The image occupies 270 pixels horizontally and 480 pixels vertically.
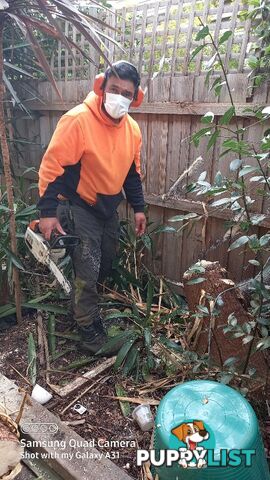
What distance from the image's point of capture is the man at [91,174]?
2168 mm

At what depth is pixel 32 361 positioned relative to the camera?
239cm

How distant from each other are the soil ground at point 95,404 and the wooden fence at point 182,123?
1.00 m

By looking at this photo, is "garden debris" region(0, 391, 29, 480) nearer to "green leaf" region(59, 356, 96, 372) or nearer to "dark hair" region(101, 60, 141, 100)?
"green leaf" region(59, 356, 96, 372)

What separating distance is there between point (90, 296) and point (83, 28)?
59.4 inches

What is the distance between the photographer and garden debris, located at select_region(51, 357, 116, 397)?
2.17 m

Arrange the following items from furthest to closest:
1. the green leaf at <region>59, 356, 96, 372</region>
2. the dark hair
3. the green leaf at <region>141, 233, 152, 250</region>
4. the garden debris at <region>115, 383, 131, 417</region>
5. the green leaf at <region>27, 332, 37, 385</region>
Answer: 1. the green leaf at <region>141, 233, 152, 250</region>
2. the green leaf at <region>59, 356, 96, 372</region>
3. the green leaf at <region>27, 332, 37, 385</region>
4. the dark hair
5. the garden debris at <region>115, 383, 131, 417</region>

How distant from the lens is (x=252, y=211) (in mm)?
2498

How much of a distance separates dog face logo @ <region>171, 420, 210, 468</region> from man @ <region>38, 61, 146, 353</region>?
1.18 metres

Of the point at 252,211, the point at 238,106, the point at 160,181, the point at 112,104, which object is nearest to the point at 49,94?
the point at 160,181

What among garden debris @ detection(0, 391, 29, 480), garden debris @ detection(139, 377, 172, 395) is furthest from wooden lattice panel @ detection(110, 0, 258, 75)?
garden debris @ detection(0, 391, 29, 480)

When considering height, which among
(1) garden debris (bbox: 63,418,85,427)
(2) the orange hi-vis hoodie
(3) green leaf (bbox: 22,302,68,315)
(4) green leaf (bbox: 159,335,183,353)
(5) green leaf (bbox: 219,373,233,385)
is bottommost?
Result: (1) garden debris (bbox: 63,418,85,427)

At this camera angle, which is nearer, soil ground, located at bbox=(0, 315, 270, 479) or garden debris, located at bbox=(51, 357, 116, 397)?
soil ground, located at bbox=(0, 315, 270, 479)

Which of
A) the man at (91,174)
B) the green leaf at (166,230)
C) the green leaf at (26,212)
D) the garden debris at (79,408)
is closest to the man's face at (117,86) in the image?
the man at (91,174)

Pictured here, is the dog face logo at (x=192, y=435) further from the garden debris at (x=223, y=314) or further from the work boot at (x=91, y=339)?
the work boot at (x=91, y=339)
